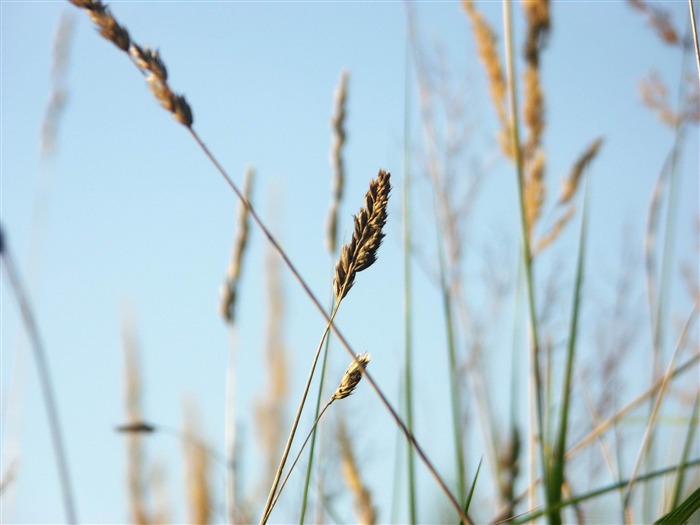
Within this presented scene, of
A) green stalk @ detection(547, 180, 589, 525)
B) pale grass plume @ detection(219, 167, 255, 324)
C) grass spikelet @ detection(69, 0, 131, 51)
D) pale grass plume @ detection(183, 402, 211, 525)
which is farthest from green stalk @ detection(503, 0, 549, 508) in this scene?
pale grass plume @ detection(183, 402, 211, 525)

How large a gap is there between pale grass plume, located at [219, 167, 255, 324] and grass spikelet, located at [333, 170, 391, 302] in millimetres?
548

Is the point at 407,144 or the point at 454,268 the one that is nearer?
the point at 407,144

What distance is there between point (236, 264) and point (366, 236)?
0.62 metres

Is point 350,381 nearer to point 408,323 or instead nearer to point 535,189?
point 408,323

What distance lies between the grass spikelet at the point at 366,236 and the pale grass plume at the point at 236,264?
0.55m

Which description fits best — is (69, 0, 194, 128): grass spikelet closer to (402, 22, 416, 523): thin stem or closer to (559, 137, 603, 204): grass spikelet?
(402, 22, 416, 523): thin stem

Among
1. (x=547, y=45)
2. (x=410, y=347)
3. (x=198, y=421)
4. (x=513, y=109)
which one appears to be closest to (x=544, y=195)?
(x=547, y=45)

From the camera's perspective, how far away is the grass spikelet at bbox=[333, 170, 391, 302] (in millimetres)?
447

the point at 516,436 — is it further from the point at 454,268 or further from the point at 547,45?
the point at 454,268

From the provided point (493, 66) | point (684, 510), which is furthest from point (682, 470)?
point (493, 66)

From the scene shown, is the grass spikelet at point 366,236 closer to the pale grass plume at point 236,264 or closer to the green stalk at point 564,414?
the green stalk at point 564,414

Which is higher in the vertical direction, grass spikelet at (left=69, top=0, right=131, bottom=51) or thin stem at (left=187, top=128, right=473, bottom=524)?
grass spikelet at (left=69, top=0, right=131, bottom=51)

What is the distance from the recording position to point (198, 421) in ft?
8.36

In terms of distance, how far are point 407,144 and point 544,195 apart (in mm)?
374
